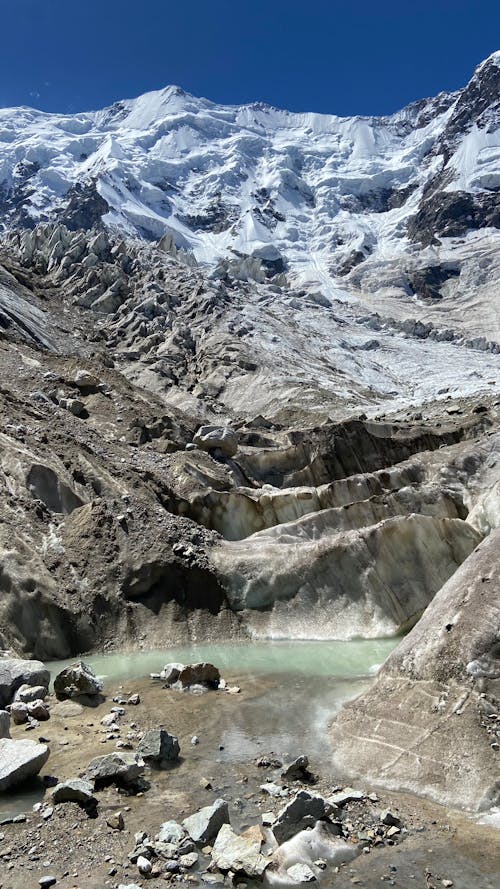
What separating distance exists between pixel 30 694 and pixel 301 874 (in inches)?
324

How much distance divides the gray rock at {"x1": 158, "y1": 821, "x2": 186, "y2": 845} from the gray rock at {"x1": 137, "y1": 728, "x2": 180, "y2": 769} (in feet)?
7.35

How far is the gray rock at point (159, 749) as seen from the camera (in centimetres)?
1066

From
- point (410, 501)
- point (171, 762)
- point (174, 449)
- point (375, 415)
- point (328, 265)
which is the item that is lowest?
point (171, 762)

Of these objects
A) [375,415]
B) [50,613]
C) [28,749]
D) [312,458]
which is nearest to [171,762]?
[28,749]

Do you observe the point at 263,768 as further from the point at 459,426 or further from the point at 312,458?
the point at 459,426

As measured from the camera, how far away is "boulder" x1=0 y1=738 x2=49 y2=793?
959 centimetres

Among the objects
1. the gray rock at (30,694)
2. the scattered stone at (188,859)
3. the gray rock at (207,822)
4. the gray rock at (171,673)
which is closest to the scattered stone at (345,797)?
the gray rock at (207,822)

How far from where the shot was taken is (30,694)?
14.0 metres

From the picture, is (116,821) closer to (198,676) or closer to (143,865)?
(143,865)

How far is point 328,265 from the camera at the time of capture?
180000 millimetres

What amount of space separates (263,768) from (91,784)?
8.22 ft

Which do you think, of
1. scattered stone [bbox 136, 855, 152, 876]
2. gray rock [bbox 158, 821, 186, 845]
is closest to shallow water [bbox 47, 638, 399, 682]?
gray rock [bbox 158, 821, 186, 845]

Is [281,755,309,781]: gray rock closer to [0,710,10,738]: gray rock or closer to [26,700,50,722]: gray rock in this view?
[0,710,10,738]: gray rock

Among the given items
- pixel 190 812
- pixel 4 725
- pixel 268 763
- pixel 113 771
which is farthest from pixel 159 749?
pixel 4 725
